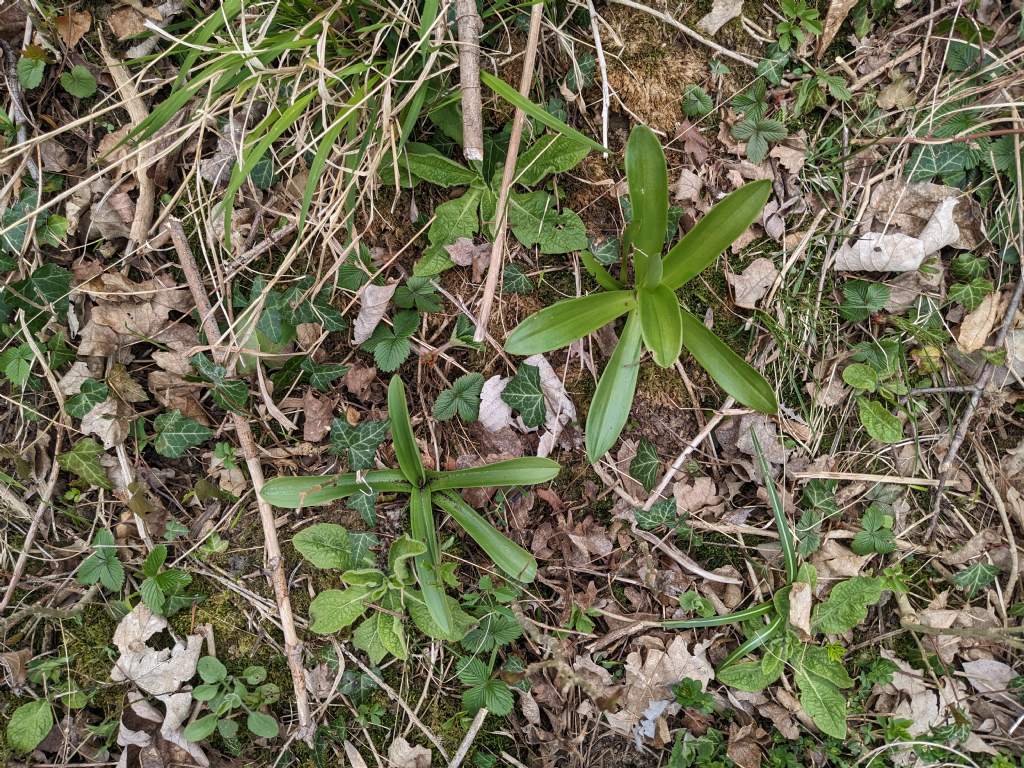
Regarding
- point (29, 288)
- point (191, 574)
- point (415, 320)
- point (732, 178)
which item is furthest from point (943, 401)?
point (29, 288)

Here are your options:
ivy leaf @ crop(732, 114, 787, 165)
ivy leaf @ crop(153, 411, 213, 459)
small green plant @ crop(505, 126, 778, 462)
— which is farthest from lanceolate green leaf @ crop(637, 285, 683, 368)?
ivy leaf @ crop(153, 411, 213, 459)

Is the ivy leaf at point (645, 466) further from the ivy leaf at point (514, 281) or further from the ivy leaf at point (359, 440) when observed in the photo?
the ivy leaf at point (359, 440)

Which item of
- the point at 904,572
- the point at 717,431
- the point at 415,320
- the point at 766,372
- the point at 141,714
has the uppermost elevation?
the point at 415,320

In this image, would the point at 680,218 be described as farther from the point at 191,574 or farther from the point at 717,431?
the point at 191,574

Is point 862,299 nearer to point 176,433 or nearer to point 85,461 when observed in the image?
point 176,433

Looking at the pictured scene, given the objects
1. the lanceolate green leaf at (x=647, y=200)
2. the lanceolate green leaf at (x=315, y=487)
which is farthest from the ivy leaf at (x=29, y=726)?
the lanceolate green leaf at (x=647, y=200)

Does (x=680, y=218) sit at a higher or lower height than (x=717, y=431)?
higher
